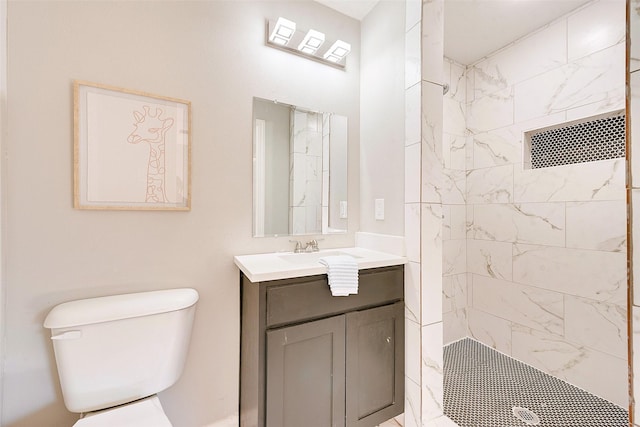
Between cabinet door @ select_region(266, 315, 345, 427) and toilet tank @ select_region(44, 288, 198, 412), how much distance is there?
43 centimetres

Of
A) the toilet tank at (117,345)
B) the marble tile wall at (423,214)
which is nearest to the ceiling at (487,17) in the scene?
the marble tile wall at (423,214)

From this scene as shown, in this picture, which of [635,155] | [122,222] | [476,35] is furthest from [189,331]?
[476,35]

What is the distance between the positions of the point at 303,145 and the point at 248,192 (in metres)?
0.50

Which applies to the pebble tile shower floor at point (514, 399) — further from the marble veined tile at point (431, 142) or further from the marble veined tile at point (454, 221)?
the marble veined tile at point (431, 142)

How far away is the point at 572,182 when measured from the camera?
1.95 metres

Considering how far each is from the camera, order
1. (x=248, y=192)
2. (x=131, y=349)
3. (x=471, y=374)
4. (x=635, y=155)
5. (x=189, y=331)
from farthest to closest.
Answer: (x=471, y=374), (x=248, y=192), (x=189, y=331), (x=131, y=349), (x=635, y=155)

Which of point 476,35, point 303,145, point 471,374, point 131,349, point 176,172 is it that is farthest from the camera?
point 476,35

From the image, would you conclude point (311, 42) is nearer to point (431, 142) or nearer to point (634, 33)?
point (431, 142)

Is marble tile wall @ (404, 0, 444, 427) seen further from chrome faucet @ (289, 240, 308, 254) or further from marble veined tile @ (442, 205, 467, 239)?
marble veined tile @ (442, 205, 467, 239)

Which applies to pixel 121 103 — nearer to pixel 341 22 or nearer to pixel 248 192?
pixel 248 192

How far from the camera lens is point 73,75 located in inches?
47.1

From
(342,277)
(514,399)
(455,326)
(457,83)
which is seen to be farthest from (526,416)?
(457,83)

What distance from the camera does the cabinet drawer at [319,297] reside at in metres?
1.20

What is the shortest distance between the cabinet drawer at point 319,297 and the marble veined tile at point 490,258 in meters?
1.44
